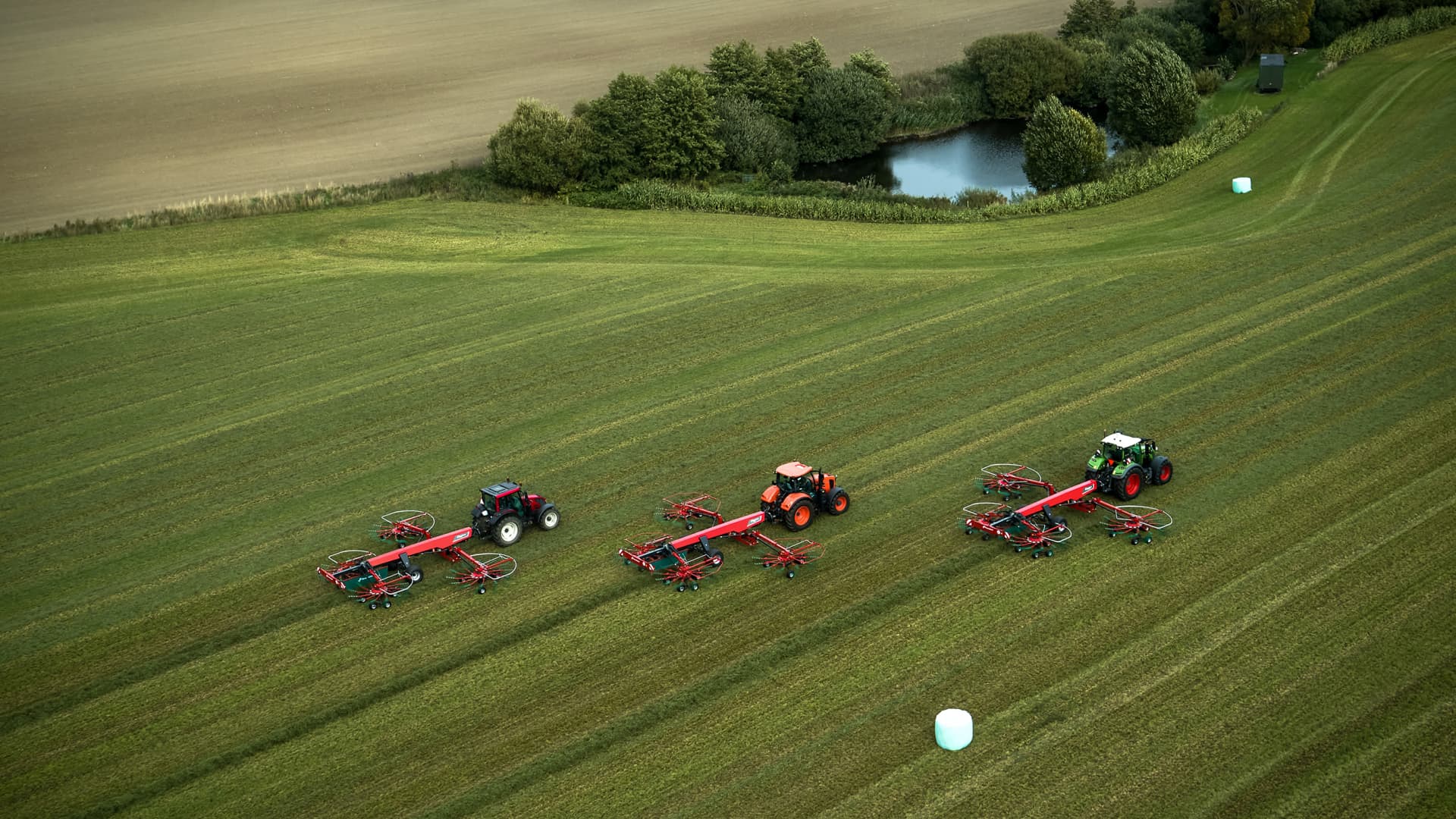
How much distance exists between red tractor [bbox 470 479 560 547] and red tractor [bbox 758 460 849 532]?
5364mm

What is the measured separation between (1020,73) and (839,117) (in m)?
12.7

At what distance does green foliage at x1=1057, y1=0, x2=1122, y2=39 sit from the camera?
86438 mm

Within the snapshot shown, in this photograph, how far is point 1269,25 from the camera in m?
77.2

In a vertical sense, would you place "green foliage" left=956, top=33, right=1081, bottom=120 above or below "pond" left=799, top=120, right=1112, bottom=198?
above

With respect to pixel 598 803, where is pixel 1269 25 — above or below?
above

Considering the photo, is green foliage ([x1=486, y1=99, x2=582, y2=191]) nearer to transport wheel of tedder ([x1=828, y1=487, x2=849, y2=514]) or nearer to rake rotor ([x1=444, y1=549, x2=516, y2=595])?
rake rotor ([x1=444, y1=549, x2=516, y2=595])

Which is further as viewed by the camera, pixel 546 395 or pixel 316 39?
pixel 316 39

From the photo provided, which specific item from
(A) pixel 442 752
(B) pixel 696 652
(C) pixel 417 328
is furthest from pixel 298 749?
(C) pixel 417 328

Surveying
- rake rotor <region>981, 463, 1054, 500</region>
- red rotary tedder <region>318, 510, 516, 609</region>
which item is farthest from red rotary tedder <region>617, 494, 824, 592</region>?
rake rotor <region>981, 463, 1054, 500</region>

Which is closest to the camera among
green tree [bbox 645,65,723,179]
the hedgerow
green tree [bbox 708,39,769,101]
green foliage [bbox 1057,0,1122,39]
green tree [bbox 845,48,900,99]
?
the hedgerow

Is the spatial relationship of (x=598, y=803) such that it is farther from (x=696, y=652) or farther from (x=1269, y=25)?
(x=1269, y=25)

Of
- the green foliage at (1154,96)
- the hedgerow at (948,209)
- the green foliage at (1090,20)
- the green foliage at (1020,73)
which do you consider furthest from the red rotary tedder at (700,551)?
the green foliage at (1090,20)

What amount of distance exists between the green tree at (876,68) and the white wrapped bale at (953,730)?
6016 cm

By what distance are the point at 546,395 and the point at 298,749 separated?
17.9 metres
